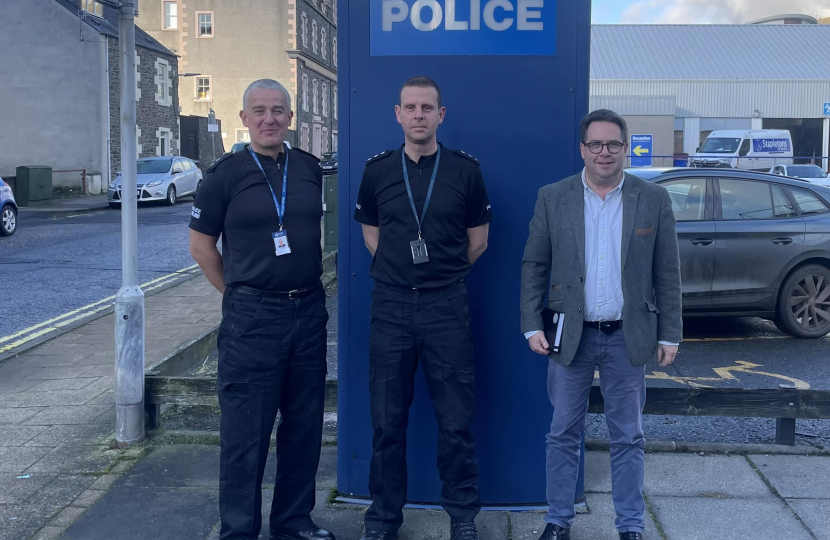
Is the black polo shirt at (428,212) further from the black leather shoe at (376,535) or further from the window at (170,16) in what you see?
the window at (170,16)

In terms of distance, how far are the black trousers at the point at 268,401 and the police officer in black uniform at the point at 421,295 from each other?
0.95ft

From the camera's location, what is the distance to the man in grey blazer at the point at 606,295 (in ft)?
12.0

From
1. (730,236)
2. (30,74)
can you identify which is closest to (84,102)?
(30,74)

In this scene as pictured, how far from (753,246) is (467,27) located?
5.10m

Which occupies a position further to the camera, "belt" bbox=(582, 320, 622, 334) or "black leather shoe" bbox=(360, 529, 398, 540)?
"black leather shoe" bbox=(360, 529, 398, 540)

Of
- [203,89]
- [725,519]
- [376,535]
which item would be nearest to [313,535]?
[376,535]

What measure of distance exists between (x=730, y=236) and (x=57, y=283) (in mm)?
8770

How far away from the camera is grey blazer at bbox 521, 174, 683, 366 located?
367 cm

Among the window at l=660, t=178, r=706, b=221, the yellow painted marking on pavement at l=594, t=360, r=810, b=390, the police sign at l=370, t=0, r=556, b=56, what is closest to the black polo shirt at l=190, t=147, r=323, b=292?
the police sign at l=370, t=0, r=556, b=56

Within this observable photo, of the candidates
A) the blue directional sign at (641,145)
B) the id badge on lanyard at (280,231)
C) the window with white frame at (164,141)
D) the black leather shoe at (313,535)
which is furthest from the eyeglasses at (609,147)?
the window with white frame at (164,141)

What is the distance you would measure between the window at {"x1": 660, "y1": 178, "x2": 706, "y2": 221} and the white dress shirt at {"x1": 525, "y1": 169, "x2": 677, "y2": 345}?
15.6 ft

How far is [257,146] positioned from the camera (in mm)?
3699

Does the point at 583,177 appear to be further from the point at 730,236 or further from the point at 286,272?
the point at 730,236

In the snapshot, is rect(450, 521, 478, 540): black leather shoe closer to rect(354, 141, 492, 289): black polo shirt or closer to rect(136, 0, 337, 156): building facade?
rect(354, 141, 492, 289): black polo shirt
